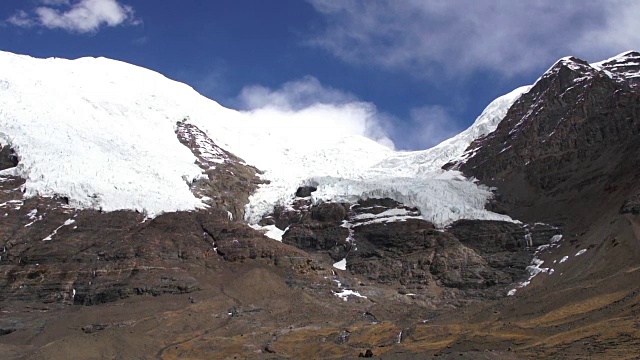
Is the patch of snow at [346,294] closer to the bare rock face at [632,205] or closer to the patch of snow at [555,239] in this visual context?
the patch of snow at [555,239]

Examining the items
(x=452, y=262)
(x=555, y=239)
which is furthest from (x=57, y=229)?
(x=555, y=239)

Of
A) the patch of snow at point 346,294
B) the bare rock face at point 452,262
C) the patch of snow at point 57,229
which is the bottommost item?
the patch of snow at point 346,294

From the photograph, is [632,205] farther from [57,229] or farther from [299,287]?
[57,229]

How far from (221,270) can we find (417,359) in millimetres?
89430

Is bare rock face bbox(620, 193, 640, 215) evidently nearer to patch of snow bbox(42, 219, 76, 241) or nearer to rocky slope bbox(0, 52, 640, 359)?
rocky slope bbox(0, 52, 640, 359)

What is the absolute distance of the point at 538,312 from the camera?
120 meters

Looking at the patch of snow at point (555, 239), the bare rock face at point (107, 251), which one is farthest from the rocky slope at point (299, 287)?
the bare rock face at point (107, 251)

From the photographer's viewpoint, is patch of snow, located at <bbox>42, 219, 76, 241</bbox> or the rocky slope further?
patch of snow, located at <bbox>42, 219, 76, 241</bbox>

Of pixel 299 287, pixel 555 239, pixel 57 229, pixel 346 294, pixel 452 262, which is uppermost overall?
pixel 57 229

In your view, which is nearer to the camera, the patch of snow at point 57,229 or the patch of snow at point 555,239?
the patch of snow at point 57,229

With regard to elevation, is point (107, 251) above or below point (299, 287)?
above

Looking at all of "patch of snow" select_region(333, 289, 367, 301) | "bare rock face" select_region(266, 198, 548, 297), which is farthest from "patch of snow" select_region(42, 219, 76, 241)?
"bare rock face" select_region(266, 198, 548, 297)

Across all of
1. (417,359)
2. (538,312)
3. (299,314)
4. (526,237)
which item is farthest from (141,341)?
(526,237)

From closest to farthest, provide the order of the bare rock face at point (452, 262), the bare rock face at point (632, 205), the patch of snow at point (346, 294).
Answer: the bare rock face at point (632, 205) → the patch of snow at point (346, 294) → the bare rock face at point (452, 262)
